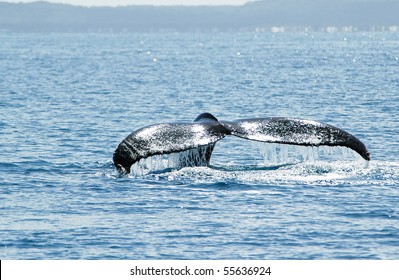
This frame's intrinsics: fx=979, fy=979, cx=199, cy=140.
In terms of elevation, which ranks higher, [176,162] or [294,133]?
[294,133]

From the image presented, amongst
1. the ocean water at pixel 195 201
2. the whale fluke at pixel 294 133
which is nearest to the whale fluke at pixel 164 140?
the whale fluke at pixel 294 133

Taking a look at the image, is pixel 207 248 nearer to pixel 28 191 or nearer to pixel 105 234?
pixel 105 234

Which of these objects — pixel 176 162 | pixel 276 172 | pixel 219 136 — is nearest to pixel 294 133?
pixel 219 136

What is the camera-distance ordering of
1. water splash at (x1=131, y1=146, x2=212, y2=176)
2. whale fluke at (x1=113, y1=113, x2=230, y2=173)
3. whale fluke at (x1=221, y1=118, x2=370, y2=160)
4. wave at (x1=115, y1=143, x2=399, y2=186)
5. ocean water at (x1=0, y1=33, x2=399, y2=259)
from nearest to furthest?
1. ocean water at (x1=0, y1=33, x2=399, y2=259)
2. whale fluke at (x1=113, y1=113, x2=230, y2=173)
3. whale fluke at (x1=221, y1=118, x2=370, y2=160)
4. wave at (x1=115, y1=143, x2=399, y2=186)
5. water splash at (x1=131, y1=146, x2=212, y2=176)

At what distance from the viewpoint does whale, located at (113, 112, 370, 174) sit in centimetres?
1478

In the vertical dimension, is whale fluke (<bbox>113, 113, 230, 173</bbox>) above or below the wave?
above

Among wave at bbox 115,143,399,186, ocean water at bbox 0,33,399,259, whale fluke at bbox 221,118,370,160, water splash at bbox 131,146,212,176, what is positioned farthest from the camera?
water splash at bbox 131,146,212,176

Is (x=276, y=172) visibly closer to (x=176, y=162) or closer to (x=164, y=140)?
(x=176, y=162)

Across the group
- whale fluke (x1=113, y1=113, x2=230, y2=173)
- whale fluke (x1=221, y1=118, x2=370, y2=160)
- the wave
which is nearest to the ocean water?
the wave

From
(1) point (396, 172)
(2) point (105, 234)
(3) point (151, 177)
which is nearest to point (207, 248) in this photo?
(2) point (105, 234)

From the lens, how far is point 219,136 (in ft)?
49.3

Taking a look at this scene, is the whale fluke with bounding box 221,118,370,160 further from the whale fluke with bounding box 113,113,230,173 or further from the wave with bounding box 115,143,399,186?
the wave with bounding box 115,143,399,186

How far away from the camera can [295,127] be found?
15266 mm

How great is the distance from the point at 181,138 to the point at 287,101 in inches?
1048
